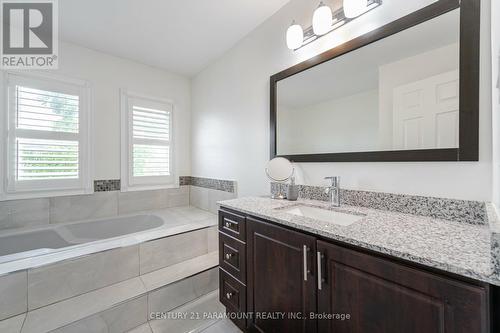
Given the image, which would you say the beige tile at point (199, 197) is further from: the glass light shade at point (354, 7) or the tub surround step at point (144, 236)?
the glass light shade at point (354, 7)

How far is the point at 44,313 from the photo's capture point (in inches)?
55.4

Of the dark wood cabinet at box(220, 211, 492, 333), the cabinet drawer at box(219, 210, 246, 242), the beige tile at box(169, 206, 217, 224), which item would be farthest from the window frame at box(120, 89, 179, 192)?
the dark wood cabinet at box(220, 211, 492, 333)

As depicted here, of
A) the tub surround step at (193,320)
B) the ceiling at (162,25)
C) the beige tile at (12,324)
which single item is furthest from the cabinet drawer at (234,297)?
the ceiling at (162,25)

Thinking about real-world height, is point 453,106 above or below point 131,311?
above

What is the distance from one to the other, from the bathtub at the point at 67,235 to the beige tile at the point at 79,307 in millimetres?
356

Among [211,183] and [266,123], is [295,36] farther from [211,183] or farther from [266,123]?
[211,183]

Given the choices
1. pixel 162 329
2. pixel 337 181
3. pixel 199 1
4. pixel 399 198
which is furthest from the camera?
pixel 199 1

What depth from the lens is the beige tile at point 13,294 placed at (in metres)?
1.34

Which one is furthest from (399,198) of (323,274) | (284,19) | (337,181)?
(284,19)

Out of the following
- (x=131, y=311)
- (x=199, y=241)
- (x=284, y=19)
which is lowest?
(x=131, y=311)

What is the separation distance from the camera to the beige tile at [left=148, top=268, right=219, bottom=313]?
5.42ft

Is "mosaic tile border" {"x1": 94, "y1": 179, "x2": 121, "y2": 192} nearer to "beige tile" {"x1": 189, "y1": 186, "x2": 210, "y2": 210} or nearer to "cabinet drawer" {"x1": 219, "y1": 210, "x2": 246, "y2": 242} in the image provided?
"beige tile" {"x1": 189, "y1": 186, "x2": 210, "y2": 210}

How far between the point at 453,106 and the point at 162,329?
7.22ft

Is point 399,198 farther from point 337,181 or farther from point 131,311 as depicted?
point 131,311
